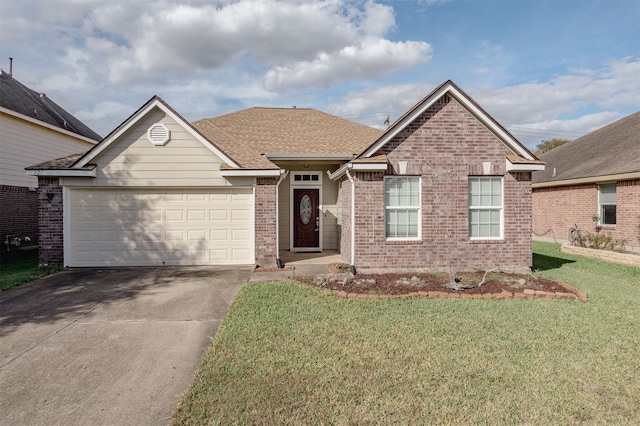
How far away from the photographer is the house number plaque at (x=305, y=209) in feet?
41.9

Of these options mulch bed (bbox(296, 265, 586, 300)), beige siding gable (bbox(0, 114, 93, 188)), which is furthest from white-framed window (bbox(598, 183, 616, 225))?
beige siding gable (bbox(0, 114, 93, 188))

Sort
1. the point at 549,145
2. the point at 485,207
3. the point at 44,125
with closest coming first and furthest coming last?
1. the point at 485,207
2. the point at 44,125
3. the point at 549,145

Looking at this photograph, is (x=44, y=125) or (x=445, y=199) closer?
(x=445, y=199)

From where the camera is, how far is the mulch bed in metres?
7.34

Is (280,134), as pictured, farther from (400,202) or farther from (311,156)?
(400,202)

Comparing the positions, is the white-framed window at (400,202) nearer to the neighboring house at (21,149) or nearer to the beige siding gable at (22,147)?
the neighboring house at (21,149)

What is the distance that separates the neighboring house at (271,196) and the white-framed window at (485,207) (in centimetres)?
3

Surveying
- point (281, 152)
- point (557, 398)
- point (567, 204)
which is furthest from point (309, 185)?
point (567, 204)

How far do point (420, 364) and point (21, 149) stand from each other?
17.7 meters

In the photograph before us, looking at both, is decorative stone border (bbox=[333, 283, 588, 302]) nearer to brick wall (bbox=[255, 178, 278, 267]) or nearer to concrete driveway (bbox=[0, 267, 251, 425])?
concrete driveway (bbox=[0, 267, 251, 425])

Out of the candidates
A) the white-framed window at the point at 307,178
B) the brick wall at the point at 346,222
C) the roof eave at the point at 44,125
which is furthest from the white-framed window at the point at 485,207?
the roof eave at the point at 44,125

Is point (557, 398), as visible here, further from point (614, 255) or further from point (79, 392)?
point (614, 255)

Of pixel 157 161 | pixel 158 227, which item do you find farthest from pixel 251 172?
pixel 158 227

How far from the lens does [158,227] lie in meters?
10.3
